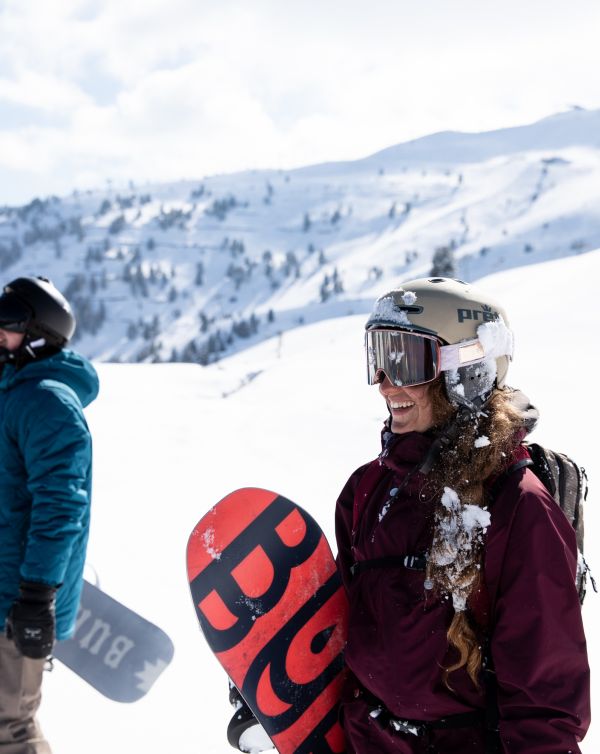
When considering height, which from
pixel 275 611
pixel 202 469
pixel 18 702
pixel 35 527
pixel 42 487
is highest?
pixel 42 487

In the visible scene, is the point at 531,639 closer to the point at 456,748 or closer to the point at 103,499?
the point at 456,748

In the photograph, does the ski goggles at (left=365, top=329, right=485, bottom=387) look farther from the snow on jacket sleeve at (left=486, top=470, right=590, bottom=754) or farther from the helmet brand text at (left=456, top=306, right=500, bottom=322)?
the snow on jacket sleeve at (left=486, top=470, right=590, bottom=754)

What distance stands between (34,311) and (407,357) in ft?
6.29

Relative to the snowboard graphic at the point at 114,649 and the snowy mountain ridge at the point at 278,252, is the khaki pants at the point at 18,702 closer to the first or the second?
the snowboard graphic at the point at 114,649

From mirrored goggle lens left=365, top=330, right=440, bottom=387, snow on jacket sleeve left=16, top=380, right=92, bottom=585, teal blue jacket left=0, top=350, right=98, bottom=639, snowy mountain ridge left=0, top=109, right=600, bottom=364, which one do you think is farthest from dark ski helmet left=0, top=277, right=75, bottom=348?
snowy mountain ridge left=0, top=109, right=600, bottom=364

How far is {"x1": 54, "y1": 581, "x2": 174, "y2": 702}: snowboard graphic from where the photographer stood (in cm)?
449

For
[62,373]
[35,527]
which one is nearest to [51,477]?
[35,527]

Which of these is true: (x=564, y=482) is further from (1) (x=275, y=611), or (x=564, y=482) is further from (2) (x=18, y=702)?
(2) (x=18, y=702)

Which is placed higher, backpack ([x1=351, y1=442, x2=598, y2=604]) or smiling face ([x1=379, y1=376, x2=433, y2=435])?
smiling face ([x1=379, y1=376, x2=433, y2=435])

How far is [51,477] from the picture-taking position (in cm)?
297

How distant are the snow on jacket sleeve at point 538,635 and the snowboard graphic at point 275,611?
0.75 meters

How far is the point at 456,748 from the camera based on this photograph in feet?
6.60

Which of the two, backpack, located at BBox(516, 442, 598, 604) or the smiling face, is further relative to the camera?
the smiling face

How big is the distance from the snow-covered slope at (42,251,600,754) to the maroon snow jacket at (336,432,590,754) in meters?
2.44
